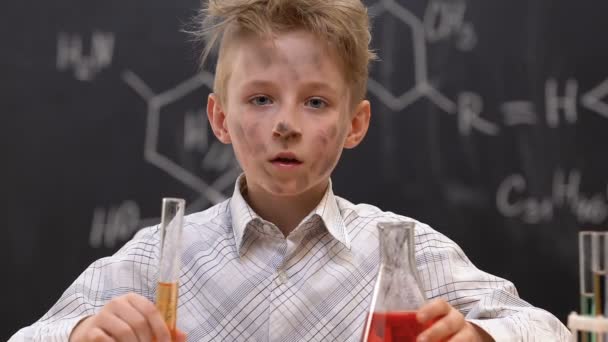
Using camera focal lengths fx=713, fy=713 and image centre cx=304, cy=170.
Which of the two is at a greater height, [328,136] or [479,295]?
[328,136]

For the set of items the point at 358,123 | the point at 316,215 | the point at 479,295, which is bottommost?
the point at 479,295

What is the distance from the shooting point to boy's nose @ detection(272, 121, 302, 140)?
903 millimetres

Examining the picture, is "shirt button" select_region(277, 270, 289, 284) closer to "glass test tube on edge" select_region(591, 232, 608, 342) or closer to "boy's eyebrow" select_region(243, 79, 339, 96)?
"boy's eyebrow" select_region(243, 79, 339, 96)

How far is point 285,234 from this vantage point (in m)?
1.07

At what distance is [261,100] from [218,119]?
0.19m

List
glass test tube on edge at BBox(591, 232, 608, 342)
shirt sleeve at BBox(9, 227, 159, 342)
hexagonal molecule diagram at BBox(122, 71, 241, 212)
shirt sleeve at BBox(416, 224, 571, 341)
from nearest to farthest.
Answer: glass test tube on edge at BBox(591, 232, 608, 342), shirt sleeve at BBox(416, 224, 571, 341), shirt sleeve at BBox(9, 227, 159, 342), hexagonal molecule diagram at BBox(122, 71, 241, 212)

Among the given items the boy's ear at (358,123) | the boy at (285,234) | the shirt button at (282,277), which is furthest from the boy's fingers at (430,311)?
the boy's ear at (358,123)

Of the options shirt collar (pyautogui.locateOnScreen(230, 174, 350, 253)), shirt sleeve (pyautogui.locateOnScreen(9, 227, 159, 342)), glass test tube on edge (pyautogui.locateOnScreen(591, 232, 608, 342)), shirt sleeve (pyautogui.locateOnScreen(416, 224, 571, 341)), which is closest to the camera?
glass test tube on edge (pyautogui.locateOnScreen(591, 232, 608, 342))

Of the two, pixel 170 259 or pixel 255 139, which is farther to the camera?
pixel 255 139

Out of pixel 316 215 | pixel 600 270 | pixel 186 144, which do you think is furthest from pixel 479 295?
pixel 186 144

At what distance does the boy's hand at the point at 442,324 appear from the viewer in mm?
578

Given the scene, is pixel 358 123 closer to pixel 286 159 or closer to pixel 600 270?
pixel 286 159

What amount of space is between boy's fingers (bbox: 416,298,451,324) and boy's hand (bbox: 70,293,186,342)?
20 centimetres

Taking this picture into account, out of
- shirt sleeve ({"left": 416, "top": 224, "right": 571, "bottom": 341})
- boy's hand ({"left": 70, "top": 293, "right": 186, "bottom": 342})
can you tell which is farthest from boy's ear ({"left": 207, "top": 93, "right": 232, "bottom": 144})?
boy's hand ({"left": 70, "top": 293, "right": 186, "bottom": 342})
